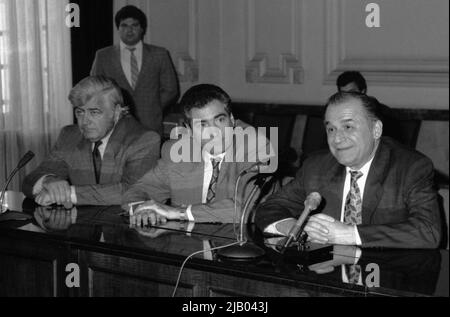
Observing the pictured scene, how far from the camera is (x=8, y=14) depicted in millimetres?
5492

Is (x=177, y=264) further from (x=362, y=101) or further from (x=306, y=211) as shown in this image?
(x=362, y=101)

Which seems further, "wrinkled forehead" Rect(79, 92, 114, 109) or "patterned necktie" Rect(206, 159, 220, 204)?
A: "wrinkled forehead" Rect(79, 92, 114, 109)

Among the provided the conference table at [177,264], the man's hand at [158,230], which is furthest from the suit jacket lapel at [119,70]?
the man's hand at [158,230]

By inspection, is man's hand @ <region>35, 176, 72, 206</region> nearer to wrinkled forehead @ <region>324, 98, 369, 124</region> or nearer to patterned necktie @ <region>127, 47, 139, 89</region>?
wrinkled forehead @ <region>324, 98, 369, 124</region>

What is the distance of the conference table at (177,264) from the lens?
2.10m

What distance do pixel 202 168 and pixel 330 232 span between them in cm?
80

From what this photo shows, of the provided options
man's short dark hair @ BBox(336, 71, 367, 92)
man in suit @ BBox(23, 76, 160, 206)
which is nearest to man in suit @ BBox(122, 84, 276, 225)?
man in suit @ BBox(23, 76, 160, 206)

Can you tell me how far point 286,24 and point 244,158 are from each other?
112 inches

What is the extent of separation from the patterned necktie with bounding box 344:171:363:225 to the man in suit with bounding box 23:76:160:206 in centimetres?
102

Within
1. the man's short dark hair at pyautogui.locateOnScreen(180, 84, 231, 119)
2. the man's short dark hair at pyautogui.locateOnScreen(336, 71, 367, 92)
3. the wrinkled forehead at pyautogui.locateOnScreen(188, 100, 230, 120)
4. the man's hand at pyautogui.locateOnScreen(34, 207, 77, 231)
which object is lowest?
the man's hand at pyautogui.locateOnScreen(34, 207, 77, 231)

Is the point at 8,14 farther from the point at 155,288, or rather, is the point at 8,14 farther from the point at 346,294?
the point at 346,294

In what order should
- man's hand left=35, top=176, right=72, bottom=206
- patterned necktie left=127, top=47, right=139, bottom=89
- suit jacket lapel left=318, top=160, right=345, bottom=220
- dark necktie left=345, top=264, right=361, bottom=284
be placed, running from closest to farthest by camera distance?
1. dark necktie left=345, top=264, right=361, bottom=284
2. suit jacket lapel left=318, top=160, right=345, bottom=220
3. man's hand left=35, top=176, right=72, bottom=206
4. patterned necktie left=127, top=47, right=139, bottom=89

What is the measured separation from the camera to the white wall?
16.8ft

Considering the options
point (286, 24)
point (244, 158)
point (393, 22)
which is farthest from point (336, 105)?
point (286, 24)
